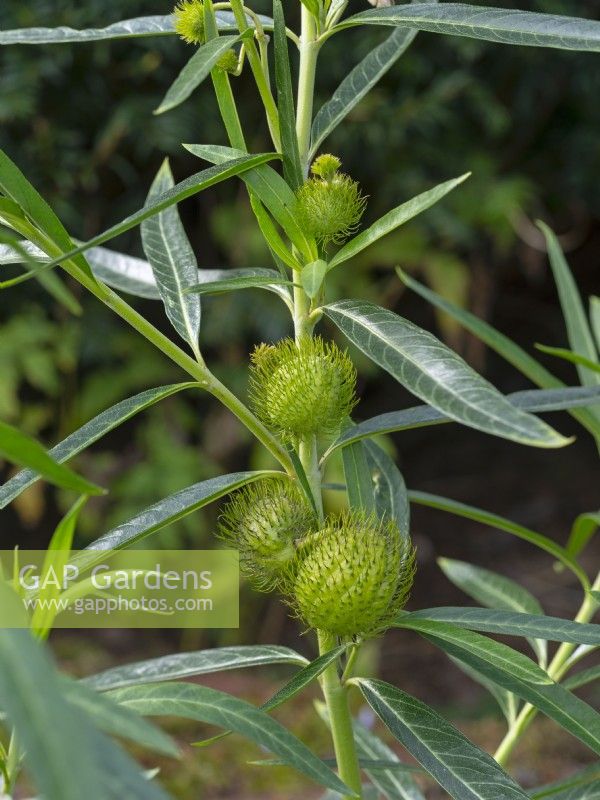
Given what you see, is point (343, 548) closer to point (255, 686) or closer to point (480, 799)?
point (480, 799)

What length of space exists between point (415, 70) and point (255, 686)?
4.56ft

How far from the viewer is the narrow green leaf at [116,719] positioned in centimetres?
29

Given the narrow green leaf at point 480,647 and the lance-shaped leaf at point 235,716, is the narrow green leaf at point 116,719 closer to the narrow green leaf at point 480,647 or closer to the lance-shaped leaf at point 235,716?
the lance-shaped leaf at point 235,716

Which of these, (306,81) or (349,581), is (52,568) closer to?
(349,581)

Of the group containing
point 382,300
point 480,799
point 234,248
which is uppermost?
point 480,799

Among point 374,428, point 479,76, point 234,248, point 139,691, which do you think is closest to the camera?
point 139,691

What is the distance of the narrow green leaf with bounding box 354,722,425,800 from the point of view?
2.29 feet

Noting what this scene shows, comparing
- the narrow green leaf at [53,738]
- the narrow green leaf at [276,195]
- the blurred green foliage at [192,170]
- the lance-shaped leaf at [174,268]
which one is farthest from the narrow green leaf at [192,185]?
the blurred green foliage at [192,170]

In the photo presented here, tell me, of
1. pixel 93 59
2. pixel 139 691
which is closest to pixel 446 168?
pixel 93 59

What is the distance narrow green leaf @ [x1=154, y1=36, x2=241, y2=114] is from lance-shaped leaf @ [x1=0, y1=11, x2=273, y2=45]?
0.12 m

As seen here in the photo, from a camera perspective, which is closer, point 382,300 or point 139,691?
point 139,691

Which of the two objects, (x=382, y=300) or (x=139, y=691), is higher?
(x=139, y=691)

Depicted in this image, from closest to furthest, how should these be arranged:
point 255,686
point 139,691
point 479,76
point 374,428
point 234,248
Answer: point 139,691, point 374,428, point 255,686, point 234,248, point 479,76

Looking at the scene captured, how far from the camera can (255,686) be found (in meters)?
2.03
